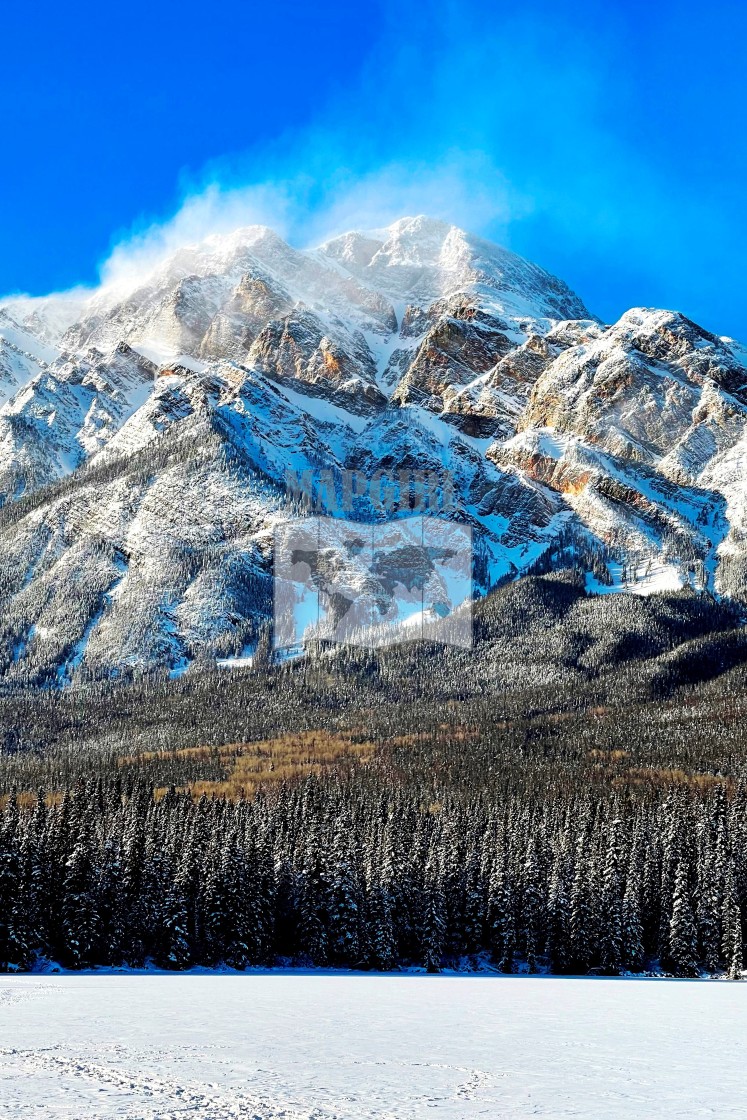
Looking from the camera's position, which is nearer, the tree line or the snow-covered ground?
the snow-covered ground

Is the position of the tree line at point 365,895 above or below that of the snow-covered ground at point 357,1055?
above

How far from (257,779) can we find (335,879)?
107 metres

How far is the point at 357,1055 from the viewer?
34.1 metres

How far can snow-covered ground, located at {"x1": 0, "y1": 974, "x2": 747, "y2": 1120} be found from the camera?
25.3 metres

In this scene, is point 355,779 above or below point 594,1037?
above

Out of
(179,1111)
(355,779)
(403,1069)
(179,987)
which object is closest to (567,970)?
(179,987)

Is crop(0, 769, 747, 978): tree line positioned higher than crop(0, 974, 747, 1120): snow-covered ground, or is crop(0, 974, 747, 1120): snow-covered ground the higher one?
crop(0, 769, 747, 978): tree line

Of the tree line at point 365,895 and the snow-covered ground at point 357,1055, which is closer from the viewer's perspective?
the snow-covered ground at point 357,1055

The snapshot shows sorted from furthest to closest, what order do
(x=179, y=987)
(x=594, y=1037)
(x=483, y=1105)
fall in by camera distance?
(x=179, y=987) → (x=594, y=1037) → (x=483, y=1105)

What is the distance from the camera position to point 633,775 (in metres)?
182

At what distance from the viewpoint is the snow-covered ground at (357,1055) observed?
25.3 meters

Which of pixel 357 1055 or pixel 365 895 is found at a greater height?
pixel 365 895

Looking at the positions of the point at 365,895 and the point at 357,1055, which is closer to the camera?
the point at 357,1055

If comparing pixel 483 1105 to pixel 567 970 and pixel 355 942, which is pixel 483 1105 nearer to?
pixel 355 942
